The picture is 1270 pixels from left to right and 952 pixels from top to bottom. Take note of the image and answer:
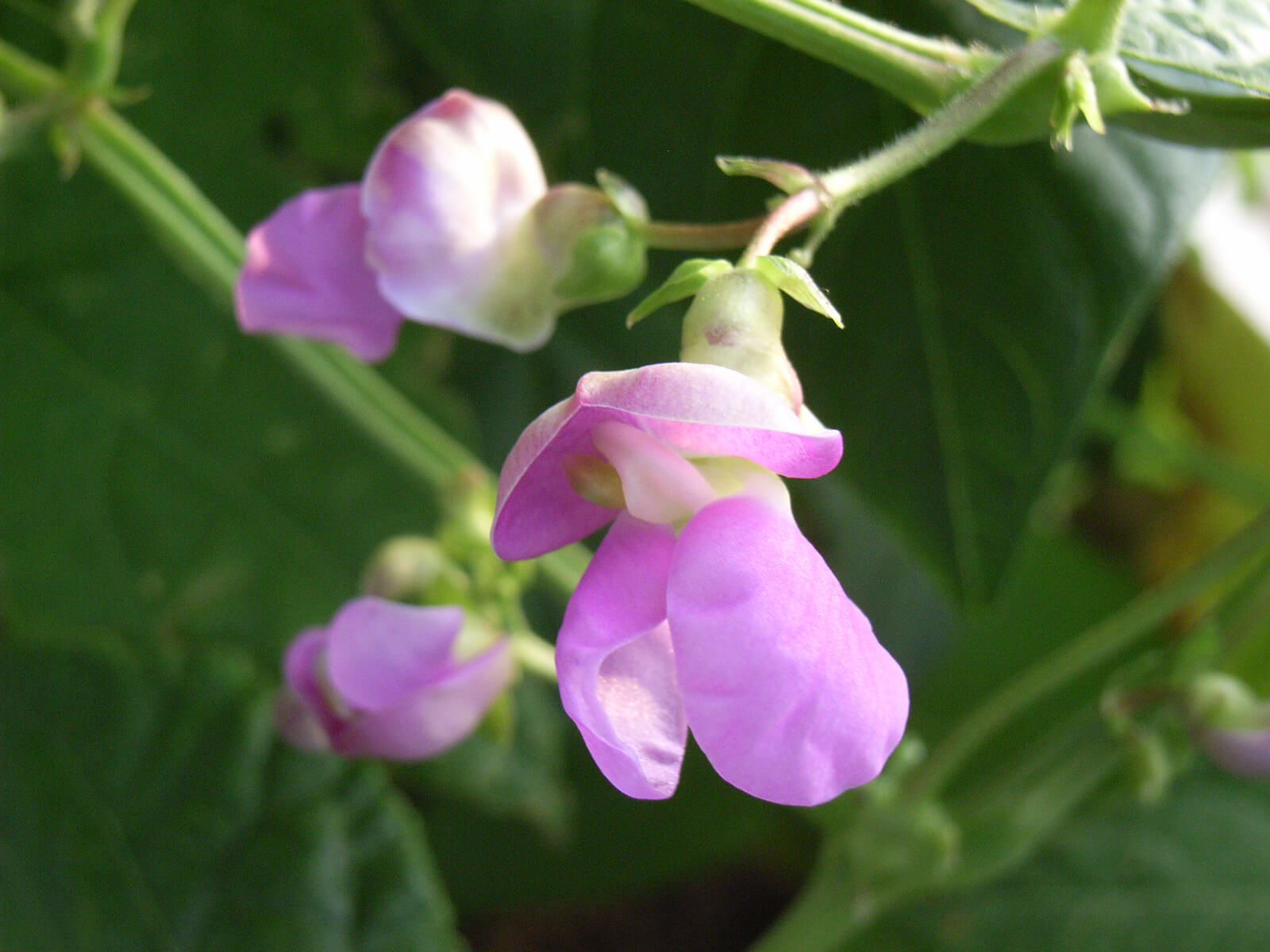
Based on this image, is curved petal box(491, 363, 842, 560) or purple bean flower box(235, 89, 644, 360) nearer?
curved petal box(491, 363, 842, 560)

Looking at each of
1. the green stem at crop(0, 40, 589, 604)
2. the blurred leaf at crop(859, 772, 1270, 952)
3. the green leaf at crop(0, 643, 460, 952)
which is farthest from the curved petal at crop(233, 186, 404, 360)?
the blurred leaf at crop(859, 772, 1270, 952)

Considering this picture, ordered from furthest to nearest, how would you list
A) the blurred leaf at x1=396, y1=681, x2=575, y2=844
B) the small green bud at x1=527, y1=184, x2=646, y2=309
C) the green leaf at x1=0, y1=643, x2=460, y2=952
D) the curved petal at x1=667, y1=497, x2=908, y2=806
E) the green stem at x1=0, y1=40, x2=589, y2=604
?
1. the blurred leaf at x1=396, y1=681, x2=575, y2=844
2. the green leaf at x1=0, y1=643, x2=460, y2=952
3. the green stem at x1=0, y1=40, x2=589, y2=604
4. the small green bud at x1=527, y1=184, x2=646, y2=309
5. the curved petal at x1=667, y1=497, x2=908, y2=806

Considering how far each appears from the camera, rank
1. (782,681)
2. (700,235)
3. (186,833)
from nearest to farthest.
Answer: (782,681)
(700,235)
(186,833)

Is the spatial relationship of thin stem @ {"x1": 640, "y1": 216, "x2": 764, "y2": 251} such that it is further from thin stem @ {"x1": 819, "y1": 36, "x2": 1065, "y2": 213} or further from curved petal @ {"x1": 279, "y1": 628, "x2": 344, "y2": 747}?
curved petal @ {"x1": 279, "y1": 628, "x2": 344, "y2": 747}

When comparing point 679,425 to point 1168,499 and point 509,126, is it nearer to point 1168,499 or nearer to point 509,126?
point 509,126

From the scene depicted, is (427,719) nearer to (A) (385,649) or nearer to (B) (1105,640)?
A: (A) (385,649)

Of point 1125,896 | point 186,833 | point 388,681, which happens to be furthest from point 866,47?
point 1125,896

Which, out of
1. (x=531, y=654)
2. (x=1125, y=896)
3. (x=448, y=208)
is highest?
(x=448, y=208)
